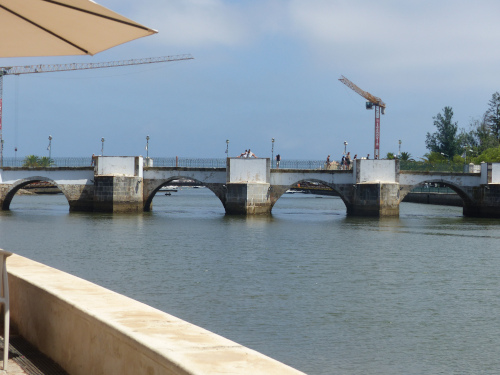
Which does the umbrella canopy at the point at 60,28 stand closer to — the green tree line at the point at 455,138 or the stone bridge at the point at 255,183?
the stone bridge at the point at 255,183

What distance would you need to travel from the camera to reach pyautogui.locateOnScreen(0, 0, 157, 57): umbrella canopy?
6.48 metres

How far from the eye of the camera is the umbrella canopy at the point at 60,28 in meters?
6.48

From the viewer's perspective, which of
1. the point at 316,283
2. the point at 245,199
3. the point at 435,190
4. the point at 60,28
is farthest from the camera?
the point at 435,190

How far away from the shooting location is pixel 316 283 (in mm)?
21234

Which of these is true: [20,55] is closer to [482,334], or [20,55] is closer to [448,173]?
[482,334]

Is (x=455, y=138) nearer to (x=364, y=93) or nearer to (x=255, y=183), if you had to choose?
(x=364, y=93)

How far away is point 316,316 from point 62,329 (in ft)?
36.8

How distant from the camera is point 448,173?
5622 centimetres

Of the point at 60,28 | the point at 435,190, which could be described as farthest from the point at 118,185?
the point at 435,190

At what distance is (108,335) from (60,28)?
3.66 meters

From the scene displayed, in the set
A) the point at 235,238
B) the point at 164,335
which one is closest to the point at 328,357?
the point at 164,335

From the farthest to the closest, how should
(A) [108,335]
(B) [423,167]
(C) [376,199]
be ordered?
(B) [423,167] < (C) [376,199] < (A) [108,335]

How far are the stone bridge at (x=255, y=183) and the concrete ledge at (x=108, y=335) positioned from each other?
46413mm

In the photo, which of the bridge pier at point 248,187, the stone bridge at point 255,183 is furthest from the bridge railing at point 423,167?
the bridge pier at point 248,187
